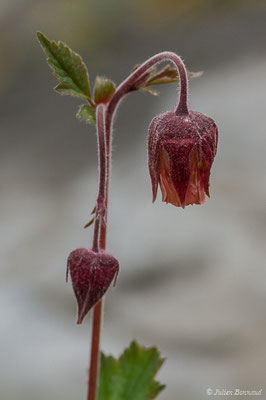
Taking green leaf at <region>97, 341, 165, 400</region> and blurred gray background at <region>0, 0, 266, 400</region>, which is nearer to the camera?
green leaf at <region>97, 341, 165, 400</region>

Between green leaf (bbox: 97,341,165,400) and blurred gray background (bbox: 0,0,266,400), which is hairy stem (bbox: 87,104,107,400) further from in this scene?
blurred gray background (bbox: 0,0,266,400)

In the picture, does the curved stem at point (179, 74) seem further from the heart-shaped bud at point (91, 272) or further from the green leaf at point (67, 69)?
the heart-shaped bud at point (91, 272)

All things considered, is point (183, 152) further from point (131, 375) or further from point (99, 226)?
point (131, 375)

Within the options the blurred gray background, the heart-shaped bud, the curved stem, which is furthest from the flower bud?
the blurred gray background

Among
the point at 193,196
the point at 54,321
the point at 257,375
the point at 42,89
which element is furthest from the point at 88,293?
the point at 42,89

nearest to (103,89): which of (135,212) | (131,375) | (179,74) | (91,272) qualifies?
(179,74)

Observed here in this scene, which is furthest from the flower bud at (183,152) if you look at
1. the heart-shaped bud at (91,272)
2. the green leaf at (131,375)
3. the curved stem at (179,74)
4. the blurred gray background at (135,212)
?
the blurred gray background at (135,212)
